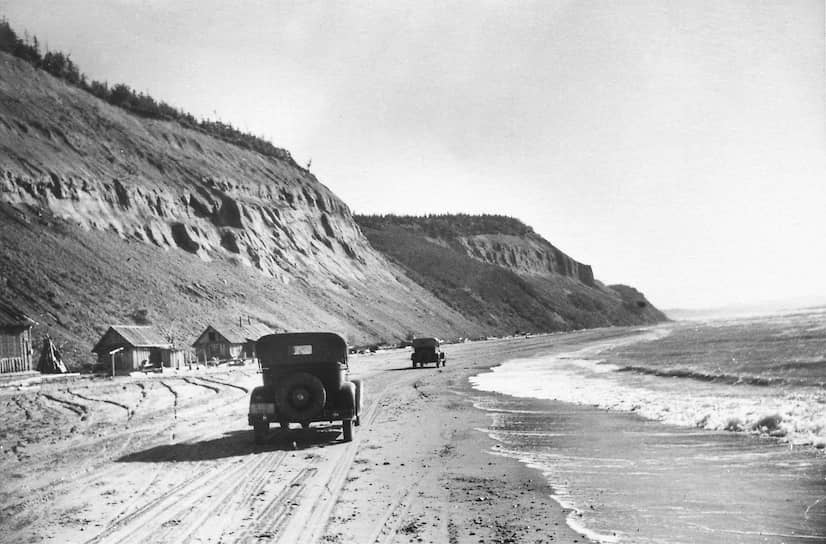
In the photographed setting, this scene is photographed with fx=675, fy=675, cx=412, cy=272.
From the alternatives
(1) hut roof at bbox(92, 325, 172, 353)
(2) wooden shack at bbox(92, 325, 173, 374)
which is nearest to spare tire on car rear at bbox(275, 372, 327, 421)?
(2) wooden shack at bbox(92, 325, 173, 374)

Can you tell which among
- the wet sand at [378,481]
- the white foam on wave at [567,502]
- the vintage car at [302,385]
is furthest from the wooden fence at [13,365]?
the white foam on wave at [567,502]

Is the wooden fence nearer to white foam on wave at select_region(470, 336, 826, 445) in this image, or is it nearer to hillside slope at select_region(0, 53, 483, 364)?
hillside slope at select_region(0, 53, 483, 364)

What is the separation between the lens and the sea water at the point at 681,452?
8.18m

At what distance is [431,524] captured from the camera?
8.25m

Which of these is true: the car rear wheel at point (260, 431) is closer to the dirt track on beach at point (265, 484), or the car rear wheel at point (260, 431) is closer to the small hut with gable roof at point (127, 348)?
the dirt track on beach at point (265, 484)

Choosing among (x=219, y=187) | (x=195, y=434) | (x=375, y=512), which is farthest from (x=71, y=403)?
(x=219, y=187)

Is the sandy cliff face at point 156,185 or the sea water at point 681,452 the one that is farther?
the sandy cliff face at point 156,185

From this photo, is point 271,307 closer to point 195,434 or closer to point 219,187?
point 219,187

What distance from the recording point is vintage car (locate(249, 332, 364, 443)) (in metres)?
14.2

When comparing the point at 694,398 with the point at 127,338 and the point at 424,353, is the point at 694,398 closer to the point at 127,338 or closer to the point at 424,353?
the point at 424,353

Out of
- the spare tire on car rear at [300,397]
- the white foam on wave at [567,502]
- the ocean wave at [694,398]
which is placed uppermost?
the spare tire on car rear at [300,397]

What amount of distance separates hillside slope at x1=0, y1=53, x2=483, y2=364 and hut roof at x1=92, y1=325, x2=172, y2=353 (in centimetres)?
205

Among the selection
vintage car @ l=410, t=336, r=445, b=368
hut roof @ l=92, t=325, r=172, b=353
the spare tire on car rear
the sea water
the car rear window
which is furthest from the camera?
vintage car @ l=410, t=336, r=445, b=368

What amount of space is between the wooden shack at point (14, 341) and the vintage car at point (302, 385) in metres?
34.7
